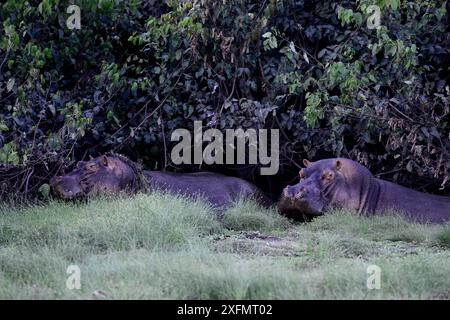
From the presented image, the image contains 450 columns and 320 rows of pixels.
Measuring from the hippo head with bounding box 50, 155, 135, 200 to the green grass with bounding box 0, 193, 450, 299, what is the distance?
308 millimetres

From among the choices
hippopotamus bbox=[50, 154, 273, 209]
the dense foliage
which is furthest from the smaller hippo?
the dense foliage

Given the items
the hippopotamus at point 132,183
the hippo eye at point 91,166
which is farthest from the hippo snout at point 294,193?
the hippo eye at point 91,166

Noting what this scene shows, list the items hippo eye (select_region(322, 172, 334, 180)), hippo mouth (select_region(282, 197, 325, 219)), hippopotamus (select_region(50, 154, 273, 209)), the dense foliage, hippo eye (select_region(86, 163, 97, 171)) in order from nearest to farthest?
hippo mouth (select_region(282, 197, 325, 219)), hippo eye (select_region(322, 172, 334, 180)), hippopotamus (select_region(50, 154, 273, 209)), hippo eye (select_region(86, 163, 97, 171)), the dense foliage

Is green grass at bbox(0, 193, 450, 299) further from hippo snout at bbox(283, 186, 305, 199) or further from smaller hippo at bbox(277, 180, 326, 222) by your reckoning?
hippo snout at bbox(283, 186, 305, 199)

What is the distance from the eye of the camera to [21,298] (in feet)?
20.8

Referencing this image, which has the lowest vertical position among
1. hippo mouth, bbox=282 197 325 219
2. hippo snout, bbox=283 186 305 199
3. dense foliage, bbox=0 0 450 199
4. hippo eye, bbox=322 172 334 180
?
hippo mouth, bbox=282 197 325 219

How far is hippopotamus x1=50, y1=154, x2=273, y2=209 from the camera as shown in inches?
422

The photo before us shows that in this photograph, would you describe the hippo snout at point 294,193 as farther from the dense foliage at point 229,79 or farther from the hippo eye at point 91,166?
the hippo eye at point 91,166

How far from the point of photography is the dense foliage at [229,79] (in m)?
11.1

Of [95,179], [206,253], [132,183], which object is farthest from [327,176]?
[206,253]

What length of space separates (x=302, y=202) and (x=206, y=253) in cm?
303
